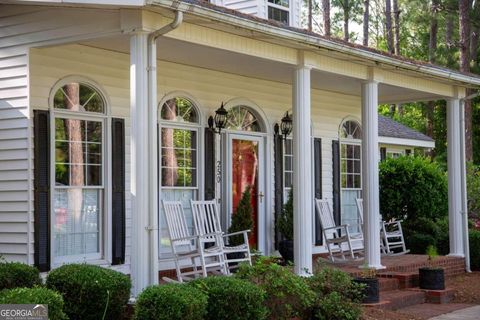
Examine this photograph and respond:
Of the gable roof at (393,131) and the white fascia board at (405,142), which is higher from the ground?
the gable roof at (393,131)

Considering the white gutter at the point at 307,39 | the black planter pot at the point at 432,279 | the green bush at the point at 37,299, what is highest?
the white gutter at the point at 307,39

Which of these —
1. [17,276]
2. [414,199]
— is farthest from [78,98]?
[414,199]

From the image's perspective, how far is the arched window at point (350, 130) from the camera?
44.8 feet

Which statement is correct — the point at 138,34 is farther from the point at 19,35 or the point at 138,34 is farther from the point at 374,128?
the point at 374,128

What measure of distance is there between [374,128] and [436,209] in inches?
170

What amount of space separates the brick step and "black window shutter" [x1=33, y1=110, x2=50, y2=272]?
12.5 feet

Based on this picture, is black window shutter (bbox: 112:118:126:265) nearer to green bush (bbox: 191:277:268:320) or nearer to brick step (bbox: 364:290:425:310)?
green bush (bbox: 191:277:268:320)

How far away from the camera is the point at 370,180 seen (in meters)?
10.6

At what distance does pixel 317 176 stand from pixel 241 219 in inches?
101

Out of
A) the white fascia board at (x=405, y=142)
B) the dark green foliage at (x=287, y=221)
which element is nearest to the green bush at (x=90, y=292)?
the dark green foliage at (x=287, y=221)

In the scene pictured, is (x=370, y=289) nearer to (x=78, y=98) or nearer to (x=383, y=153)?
(x=78, y=98)

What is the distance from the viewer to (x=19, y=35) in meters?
8.29

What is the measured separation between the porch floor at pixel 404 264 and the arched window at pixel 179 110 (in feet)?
8.87

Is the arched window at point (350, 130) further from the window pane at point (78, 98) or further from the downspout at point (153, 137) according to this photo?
the downspout at point (153, 137)
